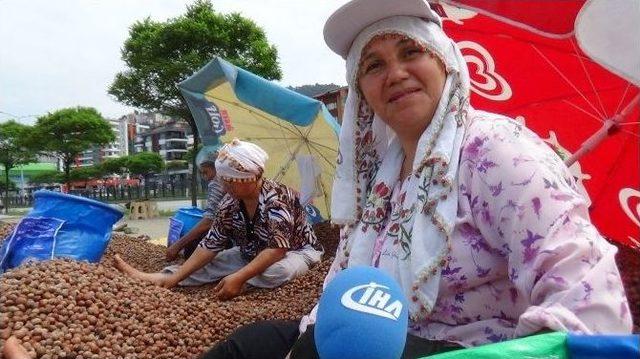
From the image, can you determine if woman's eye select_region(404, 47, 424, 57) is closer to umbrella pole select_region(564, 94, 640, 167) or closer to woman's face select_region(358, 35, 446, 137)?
woman's face select_region(358, 35, 446, 137)

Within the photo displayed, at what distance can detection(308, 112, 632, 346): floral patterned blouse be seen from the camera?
1.05 meters

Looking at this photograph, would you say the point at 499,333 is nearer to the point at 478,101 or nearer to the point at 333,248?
the point at 478,101

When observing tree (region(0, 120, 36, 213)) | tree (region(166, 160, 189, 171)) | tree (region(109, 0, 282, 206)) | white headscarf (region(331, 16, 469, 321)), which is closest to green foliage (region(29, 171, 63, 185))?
tree (region(166, 160, 189, 171))

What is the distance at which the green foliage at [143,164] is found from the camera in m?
43.1

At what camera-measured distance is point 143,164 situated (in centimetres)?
4356

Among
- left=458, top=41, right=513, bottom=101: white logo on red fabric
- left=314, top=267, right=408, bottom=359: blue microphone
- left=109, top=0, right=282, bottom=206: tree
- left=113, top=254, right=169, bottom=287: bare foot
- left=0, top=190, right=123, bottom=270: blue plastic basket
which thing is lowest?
left=113, top=254, right=169, bottom=287: bare foot

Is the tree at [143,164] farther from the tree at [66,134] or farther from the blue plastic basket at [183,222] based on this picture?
the blue plastic basket at [183,222]

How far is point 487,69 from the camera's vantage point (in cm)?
340

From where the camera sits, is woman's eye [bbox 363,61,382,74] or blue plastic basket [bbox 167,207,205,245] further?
blue plastic basket [bbox 167,207,205,245]

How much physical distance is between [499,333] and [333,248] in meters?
4.90

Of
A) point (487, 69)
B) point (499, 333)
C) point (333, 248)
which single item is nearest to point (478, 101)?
point (487, 69)

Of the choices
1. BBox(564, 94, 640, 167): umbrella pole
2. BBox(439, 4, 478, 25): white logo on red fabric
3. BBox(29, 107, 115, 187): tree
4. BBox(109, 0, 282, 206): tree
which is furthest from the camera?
BBox(29, 107, 115, 187): tree

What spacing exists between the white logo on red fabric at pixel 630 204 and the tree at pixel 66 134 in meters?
23.0

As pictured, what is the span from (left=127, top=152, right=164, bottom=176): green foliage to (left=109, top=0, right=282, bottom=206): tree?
1043 inches
